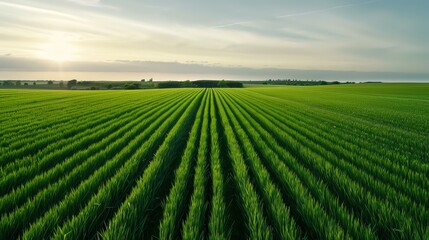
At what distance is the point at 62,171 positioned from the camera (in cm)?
514

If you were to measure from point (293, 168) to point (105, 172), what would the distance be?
4.31m

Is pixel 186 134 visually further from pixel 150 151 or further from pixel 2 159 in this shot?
pixel 2 159

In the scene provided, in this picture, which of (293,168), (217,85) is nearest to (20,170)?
(293,168)

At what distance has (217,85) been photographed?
16888 cm

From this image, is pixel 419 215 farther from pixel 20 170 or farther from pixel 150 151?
pixel 20 170

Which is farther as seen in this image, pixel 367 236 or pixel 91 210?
pixel 91 210

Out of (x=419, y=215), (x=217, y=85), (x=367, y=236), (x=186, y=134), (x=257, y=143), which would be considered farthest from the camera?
(x=217, y=85)

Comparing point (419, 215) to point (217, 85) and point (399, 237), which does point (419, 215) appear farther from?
point (217, 85)

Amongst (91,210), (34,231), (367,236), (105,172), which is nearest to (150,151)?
(105,172)

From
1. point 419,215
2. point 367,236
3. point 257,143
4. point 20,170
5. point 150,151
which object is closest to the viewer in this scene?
point 367,236

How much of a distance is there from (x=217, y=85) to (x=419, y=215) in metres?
168

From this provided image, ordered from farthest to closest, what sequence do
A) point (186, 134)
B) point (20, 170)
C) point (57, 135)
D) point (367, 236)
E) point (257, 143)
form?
point (186, 134) → point (57, 135) → point (257, 143) → point (20, 170) → point (367, 236)

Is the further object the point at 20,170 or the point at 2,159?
the point at 2,159

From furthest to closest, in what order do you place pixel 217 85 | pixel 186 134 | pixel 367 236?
1. pixel 217 85
2. pixel 186 134
3. pixel 367 236
